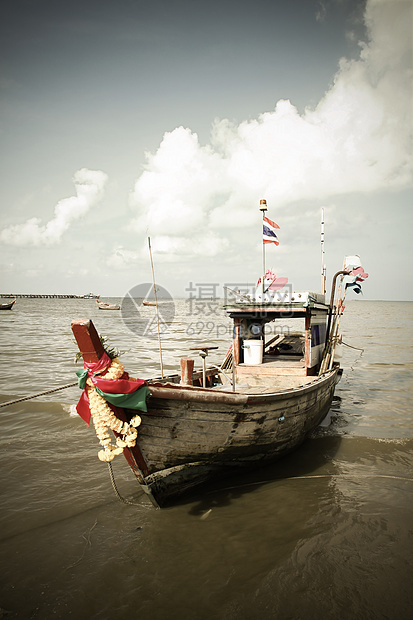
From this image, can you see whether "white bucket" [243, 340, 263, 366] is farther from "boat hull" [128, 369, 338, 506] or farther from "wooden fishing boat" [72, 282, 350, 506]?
"boat hull" [128, 369, 338, 506]

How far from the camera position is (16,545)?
4750 millimetres

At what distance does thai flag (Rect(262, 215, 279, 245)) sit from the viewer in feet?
29.4

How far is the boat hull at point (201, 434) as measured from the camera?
4.78 meters

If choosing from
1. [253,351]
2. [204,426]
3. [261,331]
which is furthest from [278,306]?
[204,426]

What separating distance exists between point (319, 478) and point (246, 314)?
3.93m

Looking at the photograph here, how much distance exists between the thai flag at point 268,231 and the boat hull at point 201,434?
4384 millimetres

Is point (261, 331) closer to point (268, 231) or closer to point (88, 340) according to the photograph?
point (268, 231)

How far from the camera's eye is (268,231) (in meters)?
9.08

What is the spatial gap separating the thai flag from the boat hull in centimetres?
438

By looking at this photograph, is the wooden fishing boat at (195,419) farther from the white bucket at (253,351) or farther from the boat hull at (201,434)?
the white bucket at (253,351)

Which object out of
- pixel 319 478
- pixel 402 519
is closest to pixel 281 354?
pixel 319 478

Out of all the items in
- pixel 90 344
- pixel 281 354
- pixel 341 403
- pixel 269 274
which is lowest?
Answer: pixel 341 403

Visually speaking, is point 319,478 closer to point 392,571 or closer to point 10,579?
point 392,571

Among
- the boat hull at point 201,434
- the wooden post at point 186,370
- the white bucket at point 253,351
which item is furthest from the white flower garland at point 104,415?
the white bucket at point 253,351
